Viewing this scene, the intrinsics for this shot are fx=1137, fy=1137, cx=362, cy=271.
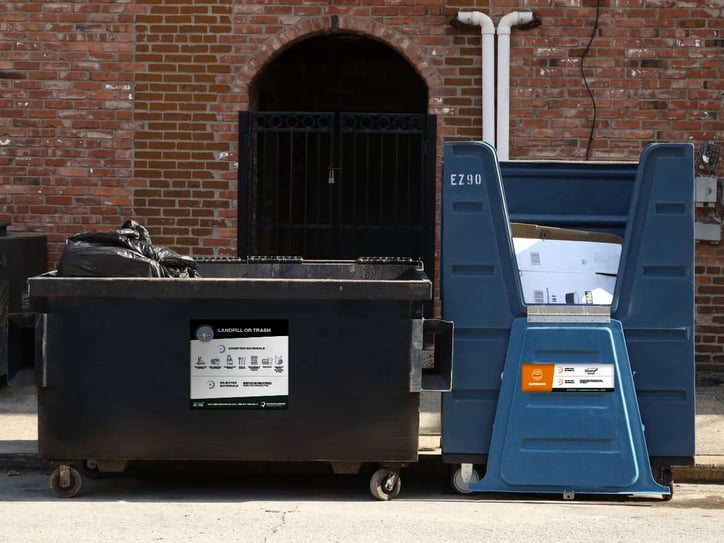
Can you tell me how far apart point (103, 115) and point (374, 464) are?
4156 millimetres

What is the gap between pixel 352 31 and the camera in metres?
8.96

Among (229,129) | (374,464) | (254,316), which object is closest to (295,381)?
(254,316)

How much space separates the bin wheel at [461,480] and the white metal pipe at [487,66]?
11.5 feet

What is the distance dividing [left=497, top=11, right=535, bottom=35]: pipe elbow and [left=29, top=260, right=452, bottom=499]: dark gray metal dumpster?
3.71m

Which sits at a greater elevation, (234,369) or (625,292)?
(625,292)

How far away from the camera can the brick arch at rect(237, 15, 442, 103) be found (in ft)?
29.2

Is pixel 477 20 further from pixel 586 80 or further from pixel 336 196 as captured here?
pixel 336 196

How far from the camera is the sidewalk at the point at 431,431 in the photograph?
6426mm

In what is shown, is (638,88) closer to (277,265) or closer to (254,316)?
(277,265)

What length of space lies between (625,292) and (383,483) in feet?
5.20

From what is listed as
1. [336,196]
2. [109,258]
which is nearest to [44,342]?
[109,258]

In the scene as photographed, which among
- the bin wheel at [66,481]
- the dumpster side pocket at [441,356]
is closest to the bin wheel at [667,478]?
the dumpster side pocket at [441,356]

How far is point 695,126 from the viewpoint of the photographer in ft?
29.1

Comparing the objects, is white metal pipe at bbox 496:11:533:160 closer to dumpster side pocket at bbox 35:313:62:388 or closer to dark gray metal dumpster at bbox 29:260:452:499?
dark gray metal dumpster at bbox 29:260:452:499
